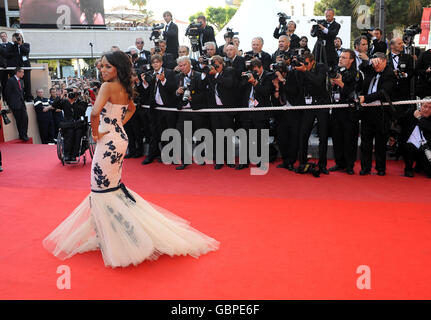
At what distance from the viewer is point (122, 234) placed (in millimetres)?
3469

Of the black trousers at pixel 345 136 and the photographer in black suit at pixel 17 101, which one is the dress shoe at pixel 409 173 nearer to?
the black trousers at pixel 345 136

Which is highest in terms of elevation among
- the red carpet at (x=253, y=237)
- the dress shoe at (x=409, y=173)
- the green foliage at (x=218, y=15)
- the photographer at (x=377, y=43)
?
the green foliage at (x=218, y=15)

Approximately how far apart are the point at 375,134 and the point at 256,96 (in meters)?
1.84

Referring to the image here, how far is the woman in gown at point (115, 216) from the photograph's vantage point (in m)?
3.48

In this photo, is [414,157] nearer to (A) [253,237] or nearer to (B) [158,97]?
(A) [253,237]

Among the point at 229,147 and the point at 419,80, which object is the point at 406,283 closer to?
the point at 229,147

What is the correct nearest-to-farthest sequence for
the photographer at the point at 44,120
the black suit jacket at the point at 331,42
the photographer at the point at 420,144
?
the photographer at the point at 420,144 → the black suit jacket at the point at 331,42 → the photographer at the point at 44,120

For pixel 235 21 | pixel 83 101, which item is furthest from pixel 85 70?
pixel 83 101

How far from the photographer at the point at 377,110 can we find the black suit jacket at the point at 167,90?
2.97m

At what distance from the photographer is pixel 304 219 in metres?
4.55

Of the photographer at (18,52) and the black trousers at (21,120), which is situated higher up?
the photographer at (18,52)

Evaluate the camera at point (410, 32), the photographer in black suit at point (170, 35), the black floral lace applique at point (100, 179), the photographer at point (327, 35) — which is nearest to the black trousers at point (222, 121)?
the photographer at point (327, 35)

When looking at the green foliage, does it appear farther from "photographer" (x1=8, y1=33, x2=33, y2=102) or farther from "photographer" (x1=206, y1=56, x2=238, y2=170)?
"photographer" (x1=206, y1=56, x2=238, y2=170)

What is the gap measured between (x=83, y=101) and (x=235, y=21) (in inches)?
302
